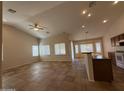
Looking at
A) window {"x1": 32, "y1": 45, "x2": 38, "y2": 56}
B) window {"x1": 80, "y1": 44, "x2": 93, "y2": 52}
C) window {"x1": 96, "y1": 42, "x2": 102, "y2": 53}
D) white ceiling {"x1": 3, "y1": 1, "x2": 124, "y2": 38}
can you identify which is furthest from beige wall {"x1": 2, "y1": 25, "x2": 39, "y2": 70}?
window {"x1": 96, "y1": 42, "x2": 102, "y2": 53}

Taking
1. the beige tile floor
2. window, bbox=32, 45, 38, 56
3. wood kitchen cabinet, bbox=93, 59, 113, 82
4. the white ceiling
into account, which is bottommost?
the beige tile floor

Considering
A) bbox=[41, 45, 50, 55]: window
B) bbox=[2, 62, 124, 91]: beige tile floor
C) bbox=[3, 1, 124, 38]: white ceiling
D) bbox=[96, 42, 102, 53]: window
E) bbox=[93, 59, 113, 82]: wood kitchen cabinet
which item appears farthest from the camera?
bbox=[41, 45, 50, 55]: window

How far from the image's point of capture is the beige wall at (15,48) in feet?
21.0

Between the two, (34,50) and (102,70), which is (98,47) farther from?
(102,70)

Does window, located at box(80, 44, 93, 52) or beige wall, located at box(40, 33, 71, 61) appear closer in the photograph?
beige wall, located at box(40, 33, 71, 61)

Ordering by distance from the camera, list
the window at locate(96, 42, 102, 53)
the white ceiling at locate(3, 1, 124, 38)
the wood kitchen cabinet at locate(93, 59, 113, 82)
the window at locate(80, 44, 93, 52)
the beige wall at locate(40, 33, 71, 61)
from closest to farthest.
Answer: the wood kitchen cabinet at locate(93, 59, 113, 82) < the white ceiling at locate(3, 1, 124, 38) < the beige wall at locate(40, 33, 71, 61) < the window at locate(96, 42, 102, 53) < the window at locate(80, 44, 93, 52)

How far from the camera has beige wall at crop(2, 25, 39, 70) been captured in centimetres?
641

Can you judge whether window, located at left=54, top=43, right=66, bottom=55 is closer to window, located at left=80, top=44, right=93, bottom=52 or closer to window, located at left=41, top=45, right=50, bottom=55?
window, located at left=41, top=45, right=50, bottom=55

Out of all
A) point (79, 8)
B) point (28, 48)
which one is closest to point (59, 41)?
point (28, 48)

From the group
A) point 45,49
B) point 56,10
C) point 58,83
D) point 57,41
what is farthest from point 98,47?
point 58,83

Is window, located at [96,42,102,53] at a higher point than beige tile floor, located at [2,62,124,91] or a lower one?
higher

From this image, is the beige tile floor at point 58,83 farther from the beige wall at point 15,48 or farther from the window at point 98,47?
the window at point 98,47

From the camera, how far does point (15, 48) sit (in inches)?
284

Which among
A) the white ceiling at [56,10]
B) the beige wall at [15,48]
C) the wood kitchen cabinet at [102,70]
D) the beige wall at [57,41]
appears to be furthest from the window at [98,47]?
the beige wall at [15,48]
